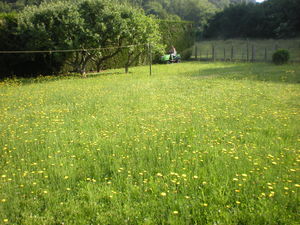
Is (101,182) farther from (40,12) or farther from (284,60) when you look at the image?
(284,60)

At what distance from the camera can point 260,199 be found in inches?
109

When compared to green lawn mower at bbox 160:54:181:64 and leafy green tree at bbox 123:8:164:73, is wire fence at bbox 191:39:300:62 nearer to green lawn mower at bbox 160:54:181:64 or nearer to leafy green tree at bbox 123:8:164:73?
green lawn mower at bbox 160:54:181:64

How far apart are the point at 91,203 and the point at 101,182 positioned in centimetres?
48

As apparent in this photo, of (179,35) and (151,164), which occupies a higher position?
(179,35)

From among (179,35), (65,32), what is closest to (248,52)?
(179,35)

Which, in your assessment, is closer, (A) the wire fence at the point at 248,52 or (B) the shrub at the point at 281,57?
(B) the shrub at the point at 281,57

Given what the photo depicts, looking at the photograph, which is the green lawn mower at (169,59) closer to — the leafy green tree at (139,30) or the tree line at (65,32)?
the tree line at (65,32)

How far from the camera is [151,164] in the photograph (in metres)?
3.69

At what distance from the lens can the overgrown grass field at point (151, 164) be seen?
2695 millimetres

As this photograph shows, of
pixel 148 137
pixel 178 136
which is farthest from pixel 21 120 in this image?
pixel 178 136

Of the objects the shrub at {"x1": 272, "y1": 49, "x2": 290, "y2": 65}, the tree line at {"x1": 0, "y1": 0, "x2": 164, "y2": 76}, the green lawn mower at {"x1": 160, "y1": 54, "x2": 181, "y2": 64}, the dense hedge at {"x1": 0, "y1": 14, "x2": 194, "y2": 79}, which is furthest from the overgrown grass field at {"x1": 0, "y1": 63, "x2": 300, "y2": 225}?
the green lawn mower at {"x1": 160, "y1": 54, "x2": 181, "y2": 64}

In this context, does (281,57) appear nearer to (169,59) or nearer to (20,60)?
(169,59)

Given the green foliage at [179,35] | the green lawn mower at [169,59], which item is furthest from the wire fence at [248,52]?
the green lawn mower at [169,59]

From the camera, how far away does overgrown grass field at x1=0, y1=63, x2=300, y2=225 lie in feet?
8.84
